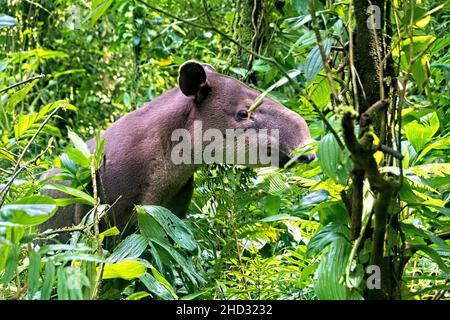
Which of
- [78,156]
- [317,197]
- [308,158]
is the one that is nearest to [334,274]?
[317,197]

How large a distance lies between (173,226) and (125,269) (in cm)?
64

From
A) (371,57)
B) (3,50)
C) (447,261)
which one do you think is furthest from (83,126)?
(371,57)

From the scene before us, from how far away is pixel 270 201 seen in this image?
3596 millimetres

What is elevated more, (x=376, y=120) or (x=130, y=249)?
(x=376, y=120)

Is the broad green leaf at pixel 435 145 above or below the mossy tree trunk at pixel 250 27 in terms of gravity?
below

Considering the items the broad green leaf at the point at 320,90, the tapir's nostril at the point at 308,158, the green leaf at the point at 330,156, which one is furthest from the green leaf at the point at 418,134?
the green leaf at the point at 330,156

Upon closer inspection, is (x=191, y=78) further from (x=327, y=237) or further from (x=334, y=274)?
(x=334, y=274)

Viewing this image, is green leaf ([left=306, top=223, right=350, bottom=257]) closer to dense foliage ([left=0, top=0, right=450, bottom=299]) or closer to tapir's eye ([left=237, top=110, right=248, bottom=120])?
dense foliage ([left=0, top=0, right=450, bottom=299])

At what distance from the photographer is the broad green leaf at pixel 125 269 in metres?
2.26

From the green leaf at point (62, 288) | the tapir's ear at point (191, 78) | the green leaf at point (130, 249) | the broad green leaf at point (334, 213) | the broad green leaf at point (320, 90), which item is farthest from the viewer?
the tapir's ear at point (191, 78)

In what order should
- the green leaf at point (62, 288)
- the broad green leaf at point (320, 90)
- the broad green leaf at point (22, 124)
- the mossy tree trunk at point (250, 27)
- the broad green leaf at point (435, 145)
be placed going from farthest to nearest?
the mossy tree trunk at point (250, 27), the broad green leaf at point (22, 124), the broad green leaf at point (320, 90), the broad green leaf at point (435, 145), the green leaf at point (62, 288)

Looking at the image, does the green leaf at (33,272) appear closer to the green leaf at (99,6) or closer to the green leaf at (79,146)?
the green leaf at (79,146)

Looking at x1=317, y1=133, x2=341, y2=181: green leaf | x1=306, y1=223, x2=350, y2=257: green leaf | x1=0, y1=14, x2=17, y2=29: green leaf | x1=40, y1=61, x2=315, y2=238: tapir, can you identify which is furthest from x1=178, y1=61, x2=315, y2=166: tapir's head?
x1=317, y1=133, x2=341, y2=181: green leaf
